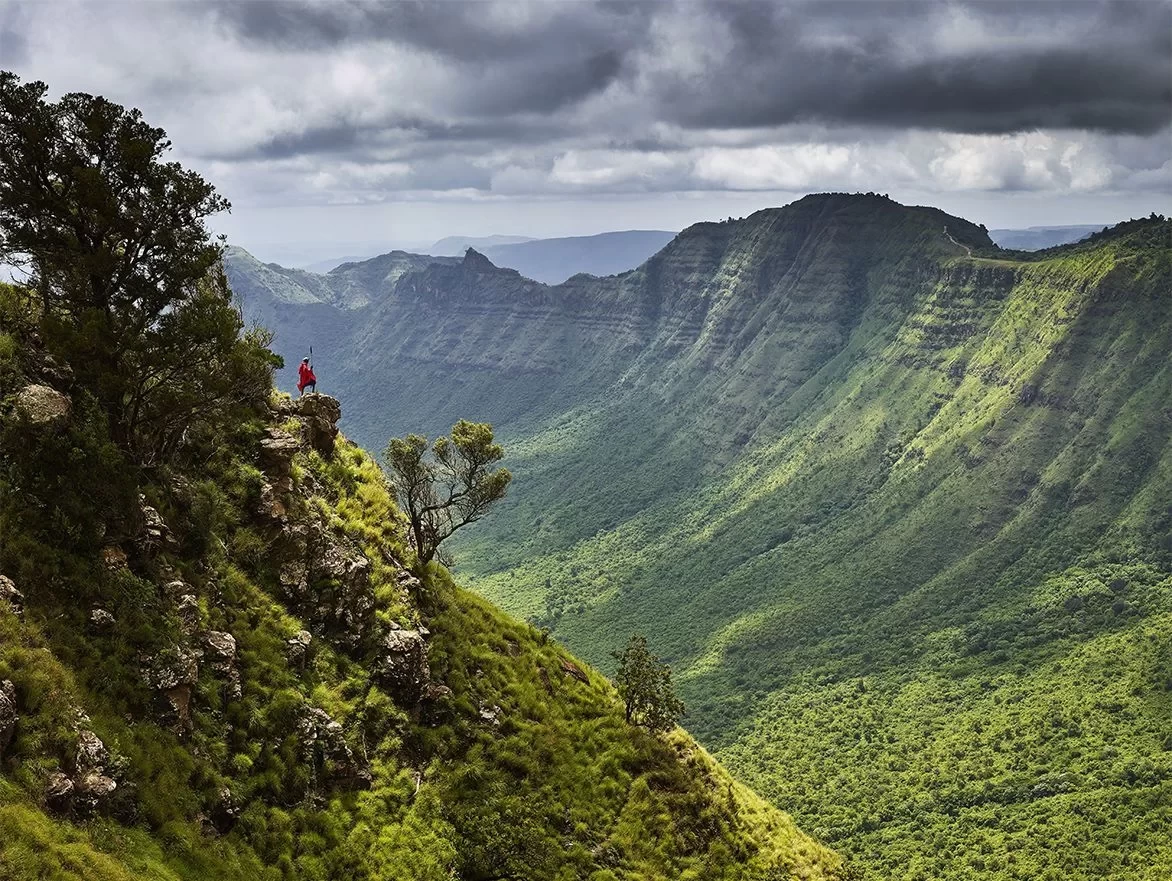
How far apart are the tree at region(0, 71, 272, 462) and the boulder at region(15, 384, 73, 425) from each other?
1169 mm

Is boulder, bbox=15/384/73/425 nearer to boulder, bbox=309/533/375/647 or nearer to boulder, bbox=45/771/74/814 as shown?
boulder, bbox=45/771/74/814

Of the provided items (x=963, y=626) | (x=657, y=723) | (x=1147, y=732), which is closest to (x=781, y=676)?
(x=963, y=626)

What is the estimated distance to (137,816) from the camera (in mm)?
24906

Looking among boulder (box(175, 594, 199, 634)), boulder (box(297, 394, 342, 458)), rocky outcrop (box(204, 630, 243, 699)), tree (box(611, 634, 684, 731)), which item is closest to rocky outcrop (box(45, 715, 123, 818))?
boulder (box(175, 594, 199, 634))

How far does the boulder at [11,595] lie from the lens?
25.2 m

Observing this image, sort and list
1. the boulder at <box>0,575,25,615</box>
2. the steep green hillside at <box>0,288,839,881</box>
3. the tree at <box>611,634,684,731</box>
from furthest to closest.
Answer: the tree at <box>611,634,684,731</box>
the boulder at <box>0,575,25,615</box>
the steep green hillside at <box>0,288,839,881</box>

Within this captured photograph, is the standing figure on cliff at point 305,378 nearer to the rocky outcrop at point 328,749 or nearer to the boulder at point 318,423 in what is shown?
the boulder at point 318,423

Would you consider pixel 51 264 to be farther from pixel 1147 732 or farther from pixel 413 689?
pixel 1147 732

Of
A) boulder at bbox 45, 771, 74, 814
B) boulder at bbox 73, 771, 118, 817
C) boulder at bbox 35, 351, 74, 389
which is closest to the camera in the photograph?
boulder at bbox 45, 771, 74, 814

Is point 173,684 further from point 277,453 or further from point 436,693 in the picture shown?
point 436,693

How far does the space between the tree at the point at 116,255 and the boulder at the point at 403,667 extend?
47.3 feet

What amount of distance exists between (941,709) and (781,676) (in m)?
33.8

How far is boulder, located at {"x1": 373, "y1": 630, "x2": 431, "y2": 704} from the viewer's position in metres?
39.1

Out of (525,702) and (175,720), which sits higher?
(175,720)
